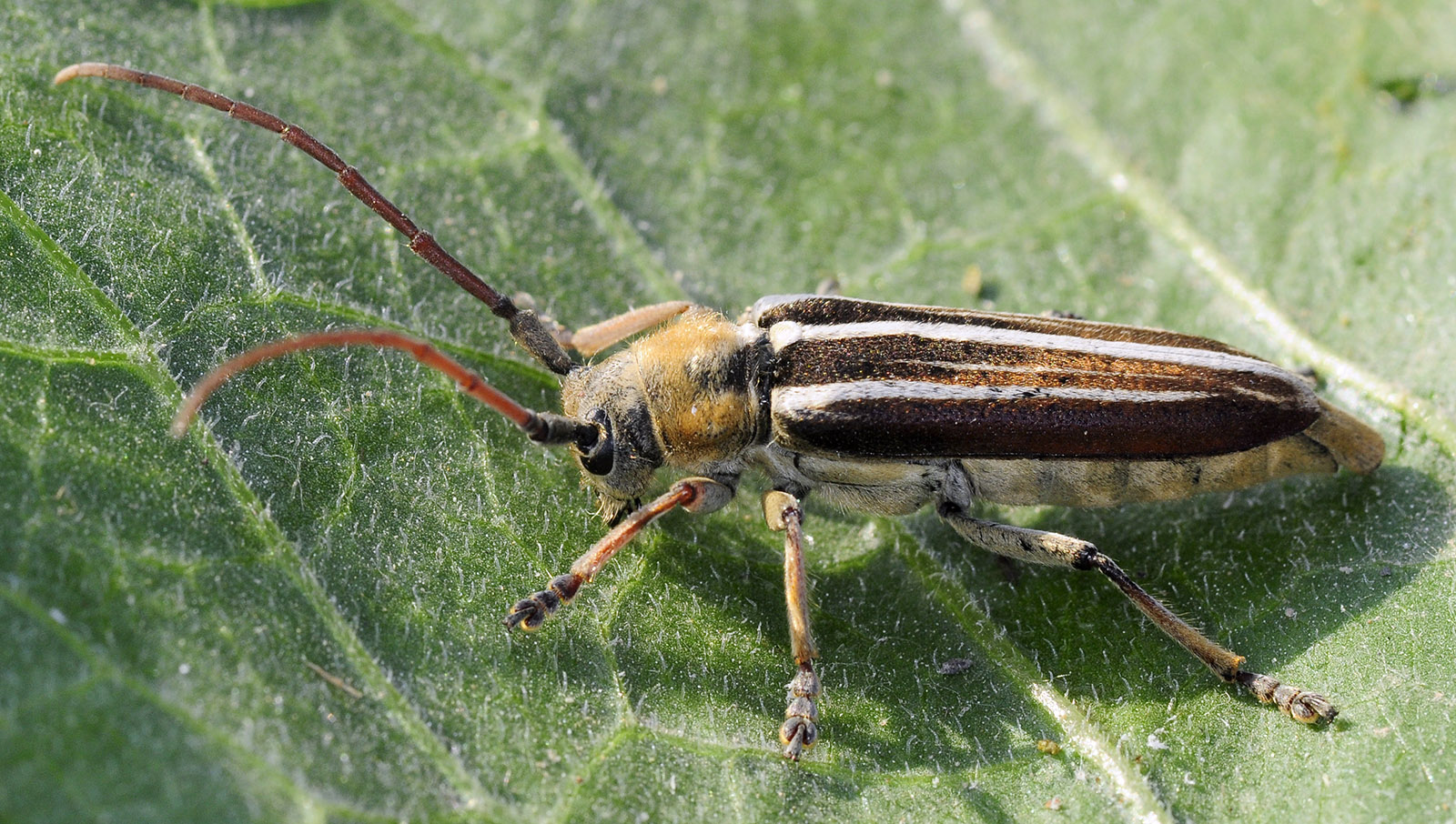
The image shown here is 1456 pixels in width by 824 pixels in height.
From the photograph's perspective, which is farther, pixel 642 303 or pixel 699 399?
pixel 642 303

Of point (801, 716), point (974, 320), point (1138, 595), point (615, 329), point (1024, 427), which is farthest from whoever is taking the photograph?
point (615, 329)

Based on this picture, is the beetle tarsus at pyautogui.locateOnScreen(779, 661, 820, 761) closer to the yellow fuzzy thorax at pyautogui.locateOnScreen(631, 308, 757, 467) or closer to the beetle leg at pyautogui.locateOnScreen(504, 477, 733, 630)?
the beetle leg at pyautogui.locateOnScreen(504, 477, 733, 630)

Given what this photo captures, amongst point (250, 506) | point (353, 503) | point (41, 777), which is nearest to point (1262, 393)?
point (353, 503)

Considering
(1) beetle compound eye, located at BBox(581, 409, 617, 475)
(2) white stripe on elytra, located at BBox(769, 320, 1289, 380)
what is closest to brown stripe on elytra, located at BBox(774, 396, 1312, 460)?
(2) white stripe on elytra, located at BBox(769, 320, 1289, 380)

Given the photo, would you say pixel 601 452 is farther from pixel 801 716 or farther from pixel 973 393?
pixel 973 393

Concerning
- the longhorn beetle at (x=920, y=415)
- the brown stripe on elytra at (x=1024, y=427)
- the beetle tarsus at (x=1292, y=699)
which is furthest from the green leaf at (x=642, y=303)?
the brown stripe on elytra at (x=1024, y=427)

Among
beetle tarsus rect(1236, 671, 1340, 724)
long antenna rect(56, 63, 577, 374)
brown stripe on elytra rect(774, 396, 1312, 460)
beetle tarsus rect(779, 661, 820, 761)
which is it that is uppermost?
long antenna rect(56, 63, 577, 374)

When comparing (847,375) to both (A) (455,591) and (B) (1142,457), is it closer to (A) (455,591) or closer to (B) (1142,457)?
(B) (1142,457)

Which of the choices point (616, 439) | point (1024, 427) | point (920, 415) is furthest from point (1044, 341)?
point (616, 439)
